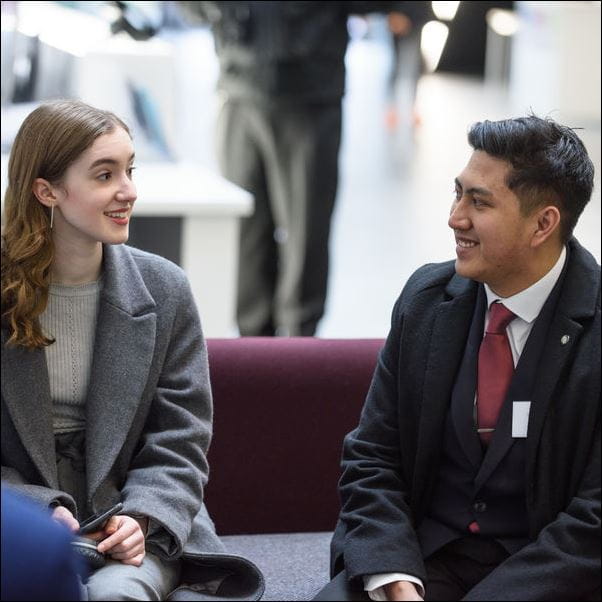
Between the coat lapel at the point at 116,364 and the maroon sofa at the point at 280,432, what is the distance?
0.46 m

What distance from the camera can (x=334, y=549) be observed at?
2578 mm

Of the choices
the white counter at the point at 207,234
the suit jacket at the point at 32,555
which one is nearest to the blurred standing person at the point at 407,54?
the white counter at the point at 207,234

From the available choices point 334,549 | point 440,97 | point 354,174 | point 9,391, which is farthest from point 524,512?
point 354,174

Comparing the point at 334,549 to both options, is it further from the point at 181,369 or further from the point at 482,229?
the point at 482,229

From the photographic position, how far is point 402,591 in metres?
2.40

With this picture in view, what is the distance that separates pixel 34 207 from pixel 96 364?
1.08 ft

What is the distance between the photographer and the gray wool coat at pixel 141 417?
102 inches

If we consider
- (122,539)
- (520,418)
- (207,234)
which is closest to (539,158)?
(520,418)

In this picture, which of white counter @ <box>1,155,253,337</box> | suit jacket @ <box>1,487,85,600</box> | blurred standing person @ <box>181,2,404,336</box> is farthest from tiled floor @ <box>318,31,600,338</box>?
suit jacket @ <box>1,487,85,600</box>

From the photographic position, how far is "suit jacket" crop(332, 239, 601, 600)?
2377mm

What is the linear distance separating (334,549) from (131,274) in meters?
0.69

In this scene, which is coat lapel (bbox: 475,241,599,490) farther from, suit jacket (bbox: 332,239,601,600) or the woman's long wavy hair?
the woman's long wavy hair

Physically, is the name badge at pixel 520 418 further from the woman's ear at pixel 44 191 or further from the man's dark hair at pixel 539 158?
the woman's ear at pixel 44 191

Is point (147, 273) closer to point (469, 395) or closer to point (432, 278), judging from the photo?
point (432, 278)
